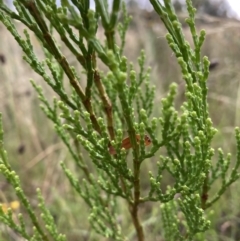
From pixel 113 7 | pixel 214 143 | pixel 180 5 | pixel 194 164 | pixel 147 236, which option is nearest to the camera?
pixel 113 7

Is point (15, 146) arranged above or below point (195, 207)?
above

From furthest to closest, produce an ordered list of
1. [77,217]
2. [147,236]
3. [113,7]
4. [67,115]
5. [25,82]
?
[25,82] < [77,217] < [147,236] < [67,115] < [113,7]

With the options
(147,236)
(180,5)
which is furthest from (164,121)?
(180,5)

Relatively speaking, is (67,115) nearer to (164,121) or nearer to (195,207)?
(164,121)

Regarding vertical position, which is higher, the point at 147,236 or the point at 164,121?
the point at 164,121

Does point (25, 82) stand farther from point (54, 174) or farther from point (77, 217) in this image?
point (77, 217)

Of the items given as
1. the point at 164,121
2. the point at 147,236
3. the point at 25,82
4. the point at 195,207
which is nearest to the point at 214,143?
the point at 147,236

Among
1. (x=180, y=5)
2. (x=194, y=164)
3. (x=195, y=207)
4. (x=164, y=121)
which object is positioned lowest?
(x=195, y=207)

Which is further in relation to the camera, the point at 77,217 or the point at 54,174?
the point at 54,174

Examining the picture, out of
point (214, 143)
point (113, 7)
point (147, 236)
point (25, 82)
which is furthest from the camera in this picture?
point (25, 82)
